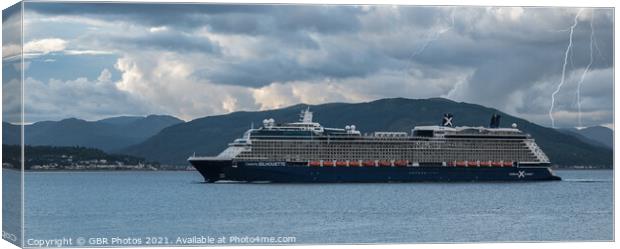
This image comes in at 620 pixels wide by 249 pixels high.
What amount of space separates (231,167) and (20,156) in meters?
36.7

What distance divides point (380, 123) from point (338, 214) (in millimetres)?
24159

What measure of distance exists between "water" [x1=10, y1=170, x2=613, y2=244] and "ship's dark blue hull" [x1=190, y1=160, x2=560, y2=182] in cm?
162

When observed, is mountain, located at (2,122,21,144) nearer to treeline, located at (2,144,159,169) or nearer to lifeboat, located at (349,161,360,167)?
treeline, located at (2,144,159,169)

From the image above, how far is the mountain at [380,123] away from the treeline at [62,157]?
3911 millimetres

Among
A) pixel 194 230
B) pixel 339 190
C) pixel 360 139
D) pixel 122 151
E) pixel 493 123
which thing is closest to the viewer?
pixel 194 230

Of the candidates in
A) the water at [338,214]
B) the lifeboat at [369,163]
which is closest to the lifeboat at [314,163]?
the water at [338,214]

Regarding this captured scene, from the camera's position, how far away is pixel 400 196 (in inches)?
2060

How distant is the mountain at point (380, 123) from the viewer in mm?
49250

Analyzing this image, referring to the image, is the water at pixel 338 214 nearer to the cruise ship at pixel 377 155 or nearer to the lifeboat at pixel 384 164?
the cruise ship at pixel 377 155

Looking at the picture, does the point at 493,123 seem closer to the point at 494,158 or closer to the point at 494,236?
the point at 494,158

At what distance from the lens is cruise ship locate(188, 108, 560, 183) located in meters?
63.2

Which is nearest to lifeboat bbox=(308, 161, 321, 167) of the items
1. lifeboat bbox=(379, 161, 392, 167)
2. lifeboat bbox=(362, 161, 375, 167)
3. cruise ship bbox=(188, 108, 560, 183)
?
cruise ship bbox=(188, 108, 560, 183)

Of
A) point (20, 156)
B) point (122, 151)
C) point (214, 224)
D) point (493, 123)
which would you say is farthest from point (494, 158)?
point (20, 156)

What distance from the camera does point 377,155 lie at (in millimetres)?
65688
